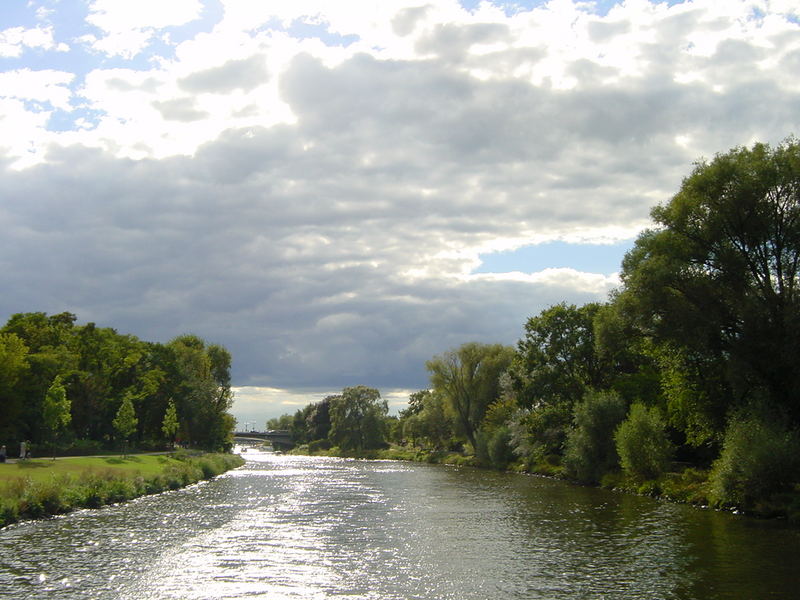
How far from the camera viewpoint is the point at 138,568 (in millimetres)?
26250

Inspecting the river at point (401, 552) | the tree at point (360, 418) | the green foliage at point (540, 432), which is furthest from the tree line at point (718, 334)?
the tree at point (360, 418)

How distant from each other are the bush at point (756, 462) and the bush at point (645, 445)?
12.5m

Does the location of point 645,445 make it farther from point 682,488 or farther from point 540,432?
point 540,432

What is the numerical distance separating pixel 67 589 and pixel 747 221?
4103 cm

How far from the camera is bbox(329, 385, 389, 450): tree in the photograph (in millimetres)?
146000

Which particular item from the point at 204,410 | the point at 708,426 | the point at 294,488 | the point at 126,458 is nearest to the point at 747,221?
the point at 708,426

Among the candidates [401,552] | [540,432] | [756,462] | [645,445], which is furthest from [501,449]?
[401,552]

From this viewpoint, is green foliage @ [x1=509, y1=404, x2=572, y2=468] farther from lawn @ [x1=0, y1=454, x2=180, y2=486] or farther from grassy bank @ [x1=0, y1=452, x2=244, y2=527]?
lawn @ [x1=0, y1=454, x2=180, y2=486]

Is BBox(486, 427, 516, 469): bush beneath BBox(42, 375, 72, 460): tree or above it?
beneath

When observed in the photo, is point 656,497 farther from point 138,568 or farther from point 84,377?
point 84,377

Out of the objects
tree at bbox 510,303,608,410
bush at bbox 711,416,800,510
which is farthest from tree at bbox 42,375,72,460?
bush at bbox 711,416,800,510

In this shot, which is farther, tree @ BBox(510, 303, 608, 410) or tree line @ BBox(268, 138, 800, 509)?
tree @ BBox(510, 303, 608, 410)

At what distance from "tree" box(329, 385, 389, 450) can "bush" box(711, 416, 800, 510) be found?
109 metres

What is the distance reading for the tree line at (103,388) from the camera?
229 ft
